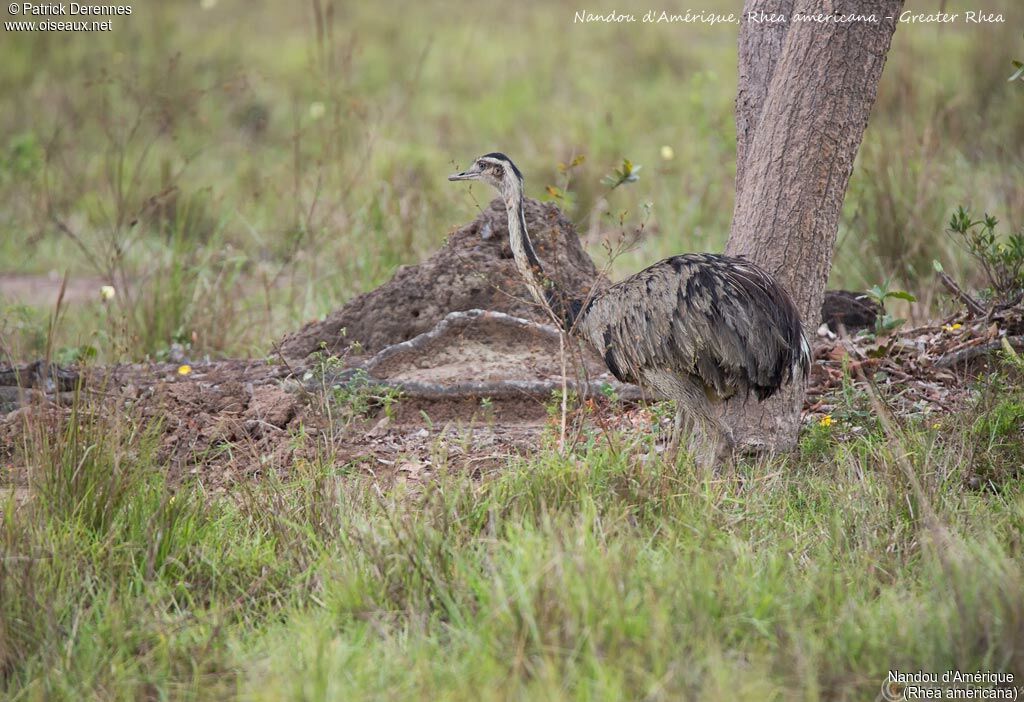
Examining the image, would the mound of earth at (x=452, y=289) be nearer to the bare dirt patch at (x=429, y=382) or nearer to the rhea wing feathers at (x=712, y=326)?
the bare dirt patch at (x=429, y=382)

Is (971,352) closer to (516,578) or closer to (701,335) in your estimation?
(701,335)

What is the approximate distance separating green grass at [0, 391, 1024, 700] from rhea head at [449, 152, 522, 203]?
1334 mm

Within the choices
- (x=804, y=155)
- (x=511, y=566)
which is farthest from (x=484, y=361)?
(x=511, y=566)

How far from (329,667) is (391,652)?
0.68 ft

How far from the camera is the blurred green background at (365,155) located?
7.49m

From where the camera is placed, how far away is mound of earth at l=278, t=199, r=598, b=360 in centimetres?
582

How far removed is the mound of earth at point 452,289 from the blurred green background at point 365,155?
1.63ft

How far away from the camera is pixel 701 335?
181 inches

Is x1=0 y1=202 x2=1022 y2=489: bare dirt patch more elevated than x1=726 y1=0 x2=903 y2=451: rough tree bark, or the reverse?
x1=726 y1=0 x2=903 y2=451: rough tree bark

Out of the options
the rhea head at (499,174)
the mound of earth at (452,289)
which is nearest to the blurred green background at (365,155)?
the rhea head at (499,174)

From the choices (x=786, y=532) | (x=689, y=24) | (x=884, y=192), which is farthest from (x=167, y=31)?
(x=786, y=532)

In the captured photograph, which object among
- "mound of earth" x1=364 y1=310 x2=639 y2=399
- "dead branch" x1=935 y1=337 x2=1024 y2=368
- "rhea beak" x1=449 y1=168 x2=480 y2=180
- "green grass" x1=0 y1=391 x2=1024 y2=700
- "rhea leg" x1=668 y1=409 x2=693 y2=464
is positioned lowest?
"green grass" x1=0 y1=391 x2=1024 y2=700

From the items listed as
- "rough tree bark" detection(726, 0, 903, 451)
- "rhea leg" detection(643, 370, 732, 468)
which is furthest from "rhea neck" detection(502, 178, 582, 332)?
"rough tree bark" detection(726, 0, 903, 451)

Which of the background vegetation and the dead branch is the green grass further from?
the dead branch
